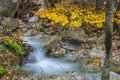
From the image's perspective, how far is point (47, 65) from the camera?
964cm

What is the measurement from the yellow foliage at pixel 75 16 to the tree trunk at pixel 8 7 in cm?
183

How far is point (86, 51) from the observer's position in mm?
10484

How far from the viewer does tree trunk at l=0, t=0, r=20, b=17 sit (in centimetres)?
1287

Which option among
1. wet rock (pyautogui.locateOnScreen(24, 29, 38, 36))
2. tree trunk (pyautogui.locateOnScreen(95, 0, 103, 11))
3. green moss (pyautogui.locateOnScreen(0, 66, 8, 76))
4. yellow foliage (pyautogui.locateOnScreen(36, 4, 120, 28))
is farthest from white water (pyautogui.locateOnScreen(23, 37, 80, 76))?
tree trunk (pyautogui.locateOnScreen(95, 0, 103, 11))

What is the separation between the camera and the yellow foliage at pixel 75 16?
11.5 meters

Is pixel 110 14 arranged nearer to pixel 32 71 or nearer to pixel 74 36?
pixel 32 71

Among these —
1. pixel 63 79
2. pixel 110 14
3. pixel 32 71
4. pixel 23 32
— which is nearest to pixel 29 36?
pixel 23 32

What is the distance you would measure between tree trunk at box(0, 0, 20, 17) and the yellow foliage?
183 centimetres

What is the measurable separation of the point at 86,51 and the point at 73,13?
2242 millimetres

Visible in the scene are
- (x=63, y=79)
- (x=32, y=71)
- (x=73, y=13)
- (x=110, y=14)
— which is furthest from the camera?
(x=73, y=13)

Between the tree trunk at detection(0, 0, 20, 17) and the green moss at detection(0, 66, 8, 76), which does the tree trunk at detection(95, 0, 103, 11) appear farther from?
the green moss at detection(0, 66, 8, 76)

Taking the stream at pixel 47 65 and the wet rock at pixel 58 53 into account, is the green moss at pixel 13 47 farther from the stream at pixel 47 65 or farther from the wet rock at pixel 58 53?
the wet rock at pixel 58 53

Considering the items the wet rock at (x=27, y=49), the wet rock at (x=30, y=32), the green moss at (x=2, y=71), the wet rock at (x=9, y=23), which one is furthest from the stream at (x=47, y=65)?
the wet rock at (x=9, y=23)

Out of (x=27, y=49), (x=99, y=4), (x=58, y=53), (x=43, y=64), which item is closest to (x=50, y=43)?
(x=58, y=53)
